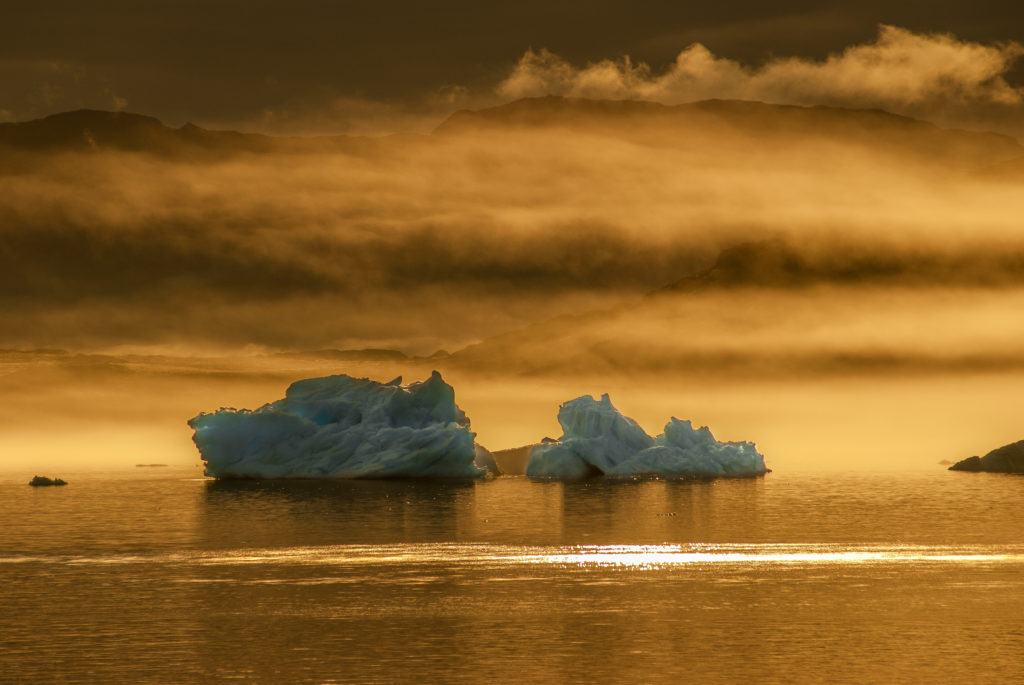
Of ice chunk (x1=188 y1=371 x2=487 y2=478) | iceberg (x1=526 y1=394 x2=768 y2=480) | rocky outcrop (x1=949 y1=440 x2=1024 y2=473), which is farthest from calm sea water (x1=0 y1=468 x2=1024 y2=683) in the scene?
rocky outcrop (x1=949 y1=440 x2=1024 y2=473)

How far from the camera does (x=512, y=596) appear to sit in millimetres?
41125

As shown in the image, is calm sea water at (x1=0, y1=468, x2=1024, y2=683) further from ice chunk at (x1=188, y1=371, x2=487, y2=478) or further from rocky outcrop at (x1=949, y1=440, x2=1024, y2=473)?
rocky outcrop at (x1=949, y1=440, x2=1024, y2=473)

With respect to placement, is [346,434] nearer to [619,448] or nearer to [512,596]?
[619,448]

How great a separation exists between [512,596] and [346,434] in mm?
65120

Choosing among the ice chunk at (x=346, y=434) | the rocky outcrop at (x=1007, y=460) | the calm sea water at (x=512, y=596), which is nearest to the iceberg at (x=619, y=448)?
the ice chunk at (x=346, y=434)

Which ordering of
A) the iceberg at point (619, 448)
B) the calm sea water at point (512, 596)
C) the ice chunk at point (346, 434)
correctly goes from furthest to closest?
1. the iceberg at point (619, 448)
2. the ice chunk at point (346, 434)
3. the calm sea water at point (512, 596)

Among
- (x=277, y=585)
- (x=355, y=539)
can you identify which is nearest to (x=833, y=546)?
(x=355, y=539)

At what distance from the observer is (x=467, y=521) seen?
7244cm

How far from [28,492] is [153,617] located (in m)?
92.7

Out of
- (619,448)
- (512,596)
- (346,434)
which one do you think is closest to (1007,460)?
(619,448)

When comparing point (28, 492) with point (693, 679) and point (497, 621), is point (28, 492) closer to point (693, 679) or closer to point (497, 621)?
point (497, 621)

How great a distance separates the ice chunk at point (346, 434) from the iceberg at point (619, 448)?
38.4ft

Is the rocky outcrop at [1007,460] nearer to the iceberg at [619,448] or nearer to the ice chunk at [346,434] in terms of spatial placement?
the iceberg at [619,448]

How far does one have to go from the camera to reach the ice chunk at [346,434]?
104 meters
